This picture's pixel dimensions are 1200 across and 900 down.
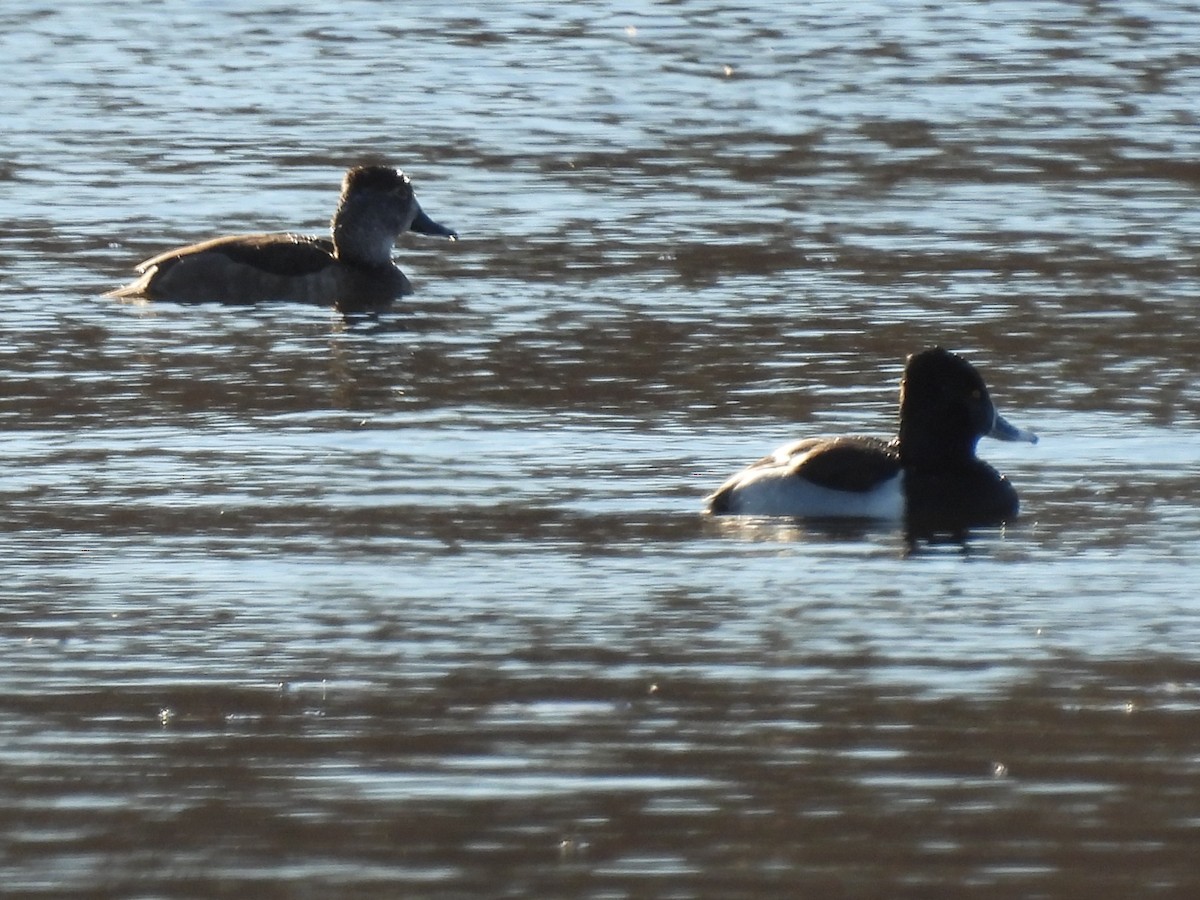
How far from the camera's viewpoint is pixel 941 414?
35.6 feet

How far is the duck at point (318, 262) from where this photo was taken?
1599 centimetres

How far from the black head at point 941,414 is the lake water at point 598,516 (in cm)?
37

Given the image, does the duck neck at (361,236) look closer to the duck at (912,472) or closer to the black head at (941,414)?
the duck at (912,472)

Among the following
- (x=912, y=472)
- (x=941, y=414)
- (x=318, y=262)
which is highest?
(x=941, y=414)

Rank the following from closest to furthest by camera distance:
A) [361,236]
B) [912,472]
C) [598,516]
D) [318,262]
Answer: [598,516] < [912,472] < [318,262] < [361,236]

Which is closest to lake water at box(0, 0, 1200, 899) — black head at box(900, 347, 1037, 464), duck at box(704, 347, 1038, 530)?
duck at box(704, 347, 1038, 530)

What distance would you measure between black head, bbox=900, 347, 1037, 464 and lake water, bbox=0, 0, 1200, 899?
1.20 ft

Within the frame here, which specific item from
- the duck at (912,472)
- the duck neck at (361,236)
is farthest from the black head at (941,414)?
the duck neck at (361,236)

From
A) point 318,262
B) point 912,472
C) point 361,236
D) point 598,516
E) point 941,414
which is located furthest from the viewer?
point 361,236

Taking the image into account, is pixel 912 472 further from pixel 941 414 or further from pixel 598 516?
pixel 598 516

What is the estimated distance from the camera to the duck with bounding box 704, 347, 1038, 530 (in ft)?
33.8

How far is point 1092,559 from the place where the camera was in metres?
9.41

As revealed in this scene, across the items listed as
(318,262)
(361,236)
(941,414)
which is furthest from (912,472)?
(361,236)

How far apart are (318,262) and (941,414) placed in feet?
22.1
